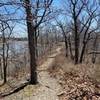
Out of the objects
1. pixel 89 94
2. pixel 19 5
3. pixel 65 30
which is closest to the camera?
pixel 19 5

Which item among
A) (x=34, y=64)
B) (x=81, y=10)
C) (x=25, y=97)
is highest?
(x=81, y=10)

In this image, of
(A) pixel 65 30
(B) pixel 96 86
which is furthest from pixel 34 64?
(A) pixel 65 30

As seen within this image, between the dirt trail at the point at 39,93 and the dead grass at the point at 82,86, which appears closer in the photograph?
the dead grass at the point at 82,86

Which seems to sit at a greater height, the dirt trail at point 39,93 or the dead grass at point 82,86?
the dead grass at point 82,86

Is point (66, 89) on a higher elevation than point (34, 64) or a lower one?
lower

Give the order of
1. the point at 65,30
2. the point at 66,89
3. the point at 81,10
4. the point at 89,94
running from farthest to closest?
the point at 65,30 → the point at 81,10 → the point at 66,89 → the point at 89,94

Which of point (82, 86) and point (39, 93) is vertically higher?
point (82, 86)

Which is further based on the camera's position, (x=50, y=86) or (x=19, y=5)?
(x=50, y=86)

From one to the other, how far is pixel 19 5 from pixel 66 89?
808 cm

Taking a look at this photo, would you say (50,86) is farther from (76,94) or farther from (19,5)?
(19,5)

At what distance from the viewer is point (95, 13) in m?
31.0

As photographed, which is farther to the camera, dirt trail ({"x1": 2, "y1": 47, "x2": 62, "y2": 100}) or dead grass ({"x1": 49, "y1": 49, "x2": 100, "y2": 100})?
dirt trail ({"x1": 2, "y1": 47, "x2": 62, "y2": 100})

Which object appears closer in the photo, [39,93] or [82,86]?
[39,93]

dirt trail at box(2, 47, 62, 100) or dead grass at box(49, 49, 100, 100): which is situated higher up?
dead grass at box(49, 49, 100, 100)
